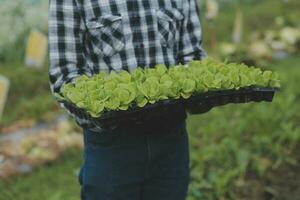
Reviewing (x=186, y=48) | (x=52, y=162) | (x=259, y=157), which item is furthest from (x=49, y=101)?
(x=186, y=48)

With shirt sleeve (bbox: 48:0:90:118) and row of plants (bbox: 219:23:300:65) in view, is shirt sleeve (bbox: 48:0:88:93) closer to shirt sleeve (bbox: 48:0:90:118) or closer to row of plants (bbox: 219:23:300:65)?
shirt sleeve (bbox: 48:0:90:118)

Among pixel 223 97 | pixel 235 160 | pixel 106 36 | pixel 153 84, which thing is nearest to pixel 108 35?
pixel 106 36

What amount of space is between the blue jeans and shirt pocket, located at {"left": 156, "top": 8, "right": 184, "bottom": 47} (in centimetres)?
25

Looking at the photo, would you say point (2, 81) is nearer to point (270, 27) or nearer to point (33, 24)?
point (33, 24)

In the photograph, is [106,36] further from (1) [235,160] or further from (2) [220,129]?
(2) [220,129]

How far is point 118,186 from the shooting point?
185 centimetres

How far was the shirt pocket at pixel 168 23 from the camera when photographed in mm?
1856

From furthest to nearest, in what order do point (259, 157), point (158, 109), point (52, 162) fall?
point (52, 162) < point (259, 157) < point (158, 109)

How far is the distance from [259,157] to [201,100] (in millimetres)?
1806

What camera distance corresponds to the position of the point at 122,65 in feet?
6.03

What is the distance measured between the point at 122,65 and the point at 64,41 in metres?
0.18

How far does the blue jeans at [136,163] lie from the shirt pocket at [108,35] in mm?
230

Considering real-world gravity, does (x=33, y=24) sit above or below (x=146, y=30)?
below

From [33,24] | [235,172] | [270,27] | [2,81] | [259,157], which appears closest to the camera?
[2,81]
